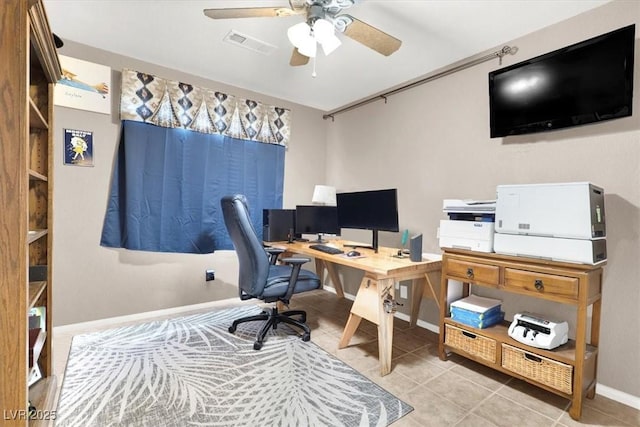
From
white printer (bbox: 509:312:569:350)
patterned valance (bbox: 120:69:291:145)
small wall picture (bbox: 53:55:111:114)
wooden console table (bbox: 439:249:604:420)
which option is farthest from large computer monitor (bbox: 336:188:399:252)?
small wall picture (bbox: 53:55:111:114)

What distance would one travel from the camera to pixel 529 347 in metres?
1.79

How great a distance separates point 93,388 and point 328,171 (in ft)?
10.5

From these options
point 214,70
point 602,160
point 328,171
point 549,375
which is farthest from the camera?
point 328,171

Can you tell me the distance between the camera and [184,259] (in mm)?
3127

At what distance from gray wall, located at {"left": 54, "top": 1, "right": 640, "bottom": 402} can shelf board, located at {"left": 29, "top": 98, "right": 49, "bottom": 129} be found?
1.25m

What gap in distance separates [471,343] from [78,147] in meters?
3.44

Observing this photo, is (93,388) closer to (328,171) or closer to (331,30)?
(331,30)

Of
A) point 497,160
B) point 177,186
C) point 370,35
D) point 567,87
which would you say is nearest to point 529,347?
point 497,160

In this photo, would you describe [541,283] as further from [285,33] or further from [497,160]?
[285,33]

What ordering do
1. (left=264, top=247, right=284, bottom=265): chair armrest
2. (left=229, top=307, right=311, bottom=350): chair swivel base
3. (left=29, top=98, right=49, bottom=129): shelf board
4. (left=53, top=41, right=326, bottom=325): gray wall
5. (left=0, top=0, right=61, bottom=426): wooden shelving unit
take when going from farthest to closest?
(left=264, top=247, right=284, bottom=265): chair armrest < (left=53, top=41, right=326, bottom=325): gray wall < (left=229, top=307, right=311, bottom=350): chair swivel base < (left=29, top=98, right=49, bottom=129): shelf board < (left=0, top=0, right=61, bottom=426): wooden shelving unit

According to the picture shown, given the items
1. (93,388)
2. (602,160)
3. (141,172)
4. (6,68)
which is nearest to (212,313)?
(93,388)

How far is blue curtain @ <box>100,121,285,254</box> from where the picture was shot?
277 centimetres

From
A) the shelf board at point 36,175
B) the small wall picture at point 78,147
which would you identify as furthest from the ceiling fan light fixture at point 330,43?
the small wall picture at point 78,147

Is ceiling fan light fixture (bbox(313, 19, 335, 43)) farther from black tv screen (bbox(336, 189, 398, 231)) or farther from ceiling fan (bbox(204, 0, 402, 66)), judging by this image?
black tv screen (bbox(336, 189, 398, 231))
